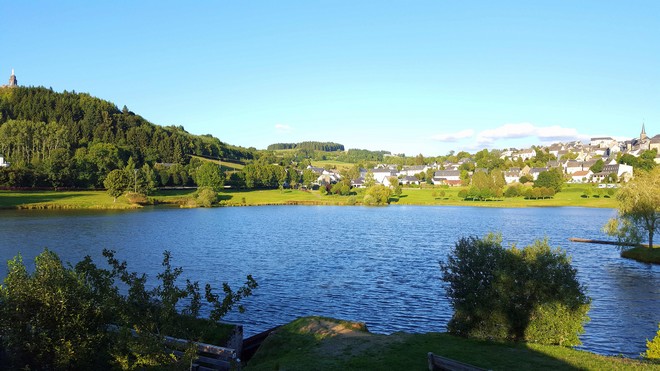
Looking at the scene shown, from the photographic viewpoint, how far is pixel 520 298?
2308 centimetres

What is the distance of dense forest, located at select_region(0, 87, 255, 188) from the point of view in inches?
5007

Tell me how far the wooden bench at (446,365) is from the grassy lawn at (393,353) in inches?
29.1

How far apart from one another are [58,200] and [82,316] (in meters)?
112

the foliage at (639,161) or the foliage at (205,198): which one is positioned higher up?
the foliage at (639,161)

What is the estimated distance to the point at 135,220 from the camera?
88625 millimetres

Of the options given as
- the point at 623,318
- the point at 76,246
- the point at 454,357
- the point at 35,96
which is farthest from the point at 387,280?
the point at 35,96

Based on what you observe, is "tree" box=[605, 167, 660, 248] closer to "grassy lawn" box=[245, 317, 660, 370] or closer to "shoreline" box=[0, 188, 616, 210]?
"grassy lawn" box=[245, 317, 660, 370]

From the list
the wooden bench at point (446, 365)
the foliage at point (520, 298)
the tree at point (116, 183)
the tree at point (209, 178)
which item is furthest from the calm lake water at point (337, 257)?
the tree at point (209, 178)

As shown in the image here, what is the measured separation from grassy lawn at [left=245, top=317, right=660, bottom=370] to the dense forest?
120557 mm

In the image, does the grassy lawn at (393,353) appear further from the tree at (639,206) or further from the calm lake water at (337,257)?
the tree at (639,206)

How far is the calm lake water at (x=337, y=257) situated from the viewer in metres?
31.8

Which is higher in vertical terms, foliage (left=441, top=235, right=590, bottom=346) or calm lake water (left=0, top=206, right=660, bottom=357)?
foliage (left=441, top=235, right=590, bottom=346)

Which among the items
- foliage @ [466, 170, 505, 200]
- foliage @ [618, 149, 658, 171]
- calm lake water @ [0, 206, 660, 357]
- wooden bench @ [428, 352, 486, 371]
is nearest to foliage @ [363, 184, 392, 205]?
foliage @ [466, 170, 505, 200]

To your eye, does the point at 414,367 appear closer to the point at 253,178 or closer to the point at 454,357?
the point at 454,357
